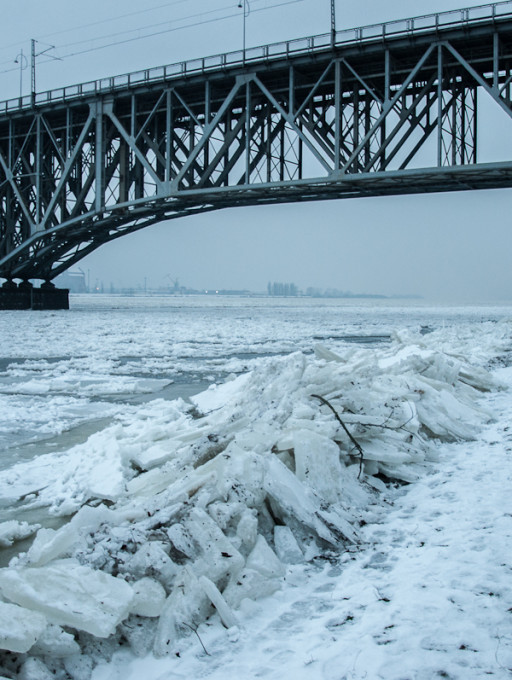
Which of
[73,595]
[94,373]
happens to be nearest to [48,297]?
[94,373]

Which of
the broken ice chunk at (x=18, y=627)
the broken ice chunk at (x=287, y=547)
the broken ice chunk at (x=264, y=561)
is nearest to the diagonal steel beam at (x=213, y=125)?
the broken ice chunk at (x=287, y=547)

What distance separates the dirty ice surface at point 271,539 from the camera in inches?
76.7

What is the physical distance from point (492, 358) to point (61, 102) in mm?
27969

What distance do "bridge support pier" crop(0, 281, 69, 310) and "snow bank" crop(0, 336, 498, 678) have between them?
31.3m

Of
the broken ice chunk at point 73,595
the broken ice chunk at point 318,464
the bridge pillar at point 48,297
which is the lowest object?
the broken ice chunk at point 73,595

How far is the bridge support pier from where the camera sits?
110 feet

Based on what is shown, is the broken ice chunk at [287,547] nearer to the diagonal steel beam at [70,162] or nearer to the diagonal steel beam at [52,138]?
the diagonal steel beam at [70,162]

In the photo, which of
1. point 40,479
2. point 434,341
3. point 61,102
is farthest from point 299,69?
point 40,479

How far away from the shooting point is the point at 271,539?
278 centimetres

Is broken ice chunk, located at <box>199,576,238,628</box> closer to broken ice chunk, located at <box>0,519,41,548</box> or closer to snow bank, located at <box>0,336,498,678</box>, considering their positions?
snow bank, located at <box>0,336,498,678</box>

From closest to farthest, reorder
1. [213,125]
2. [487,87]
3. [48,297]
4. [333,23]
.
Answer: [487,87] → [333,23] → [213,125] → [48,297]

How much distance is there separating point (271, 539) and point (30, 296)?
34.6 metres

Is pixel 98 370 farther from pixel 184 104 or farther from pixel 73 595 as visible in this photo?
pixel 184 104

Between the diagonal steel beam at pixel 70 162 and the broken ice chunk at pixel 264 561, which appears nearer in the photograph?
the broken ice chunk at pixel 264 561
